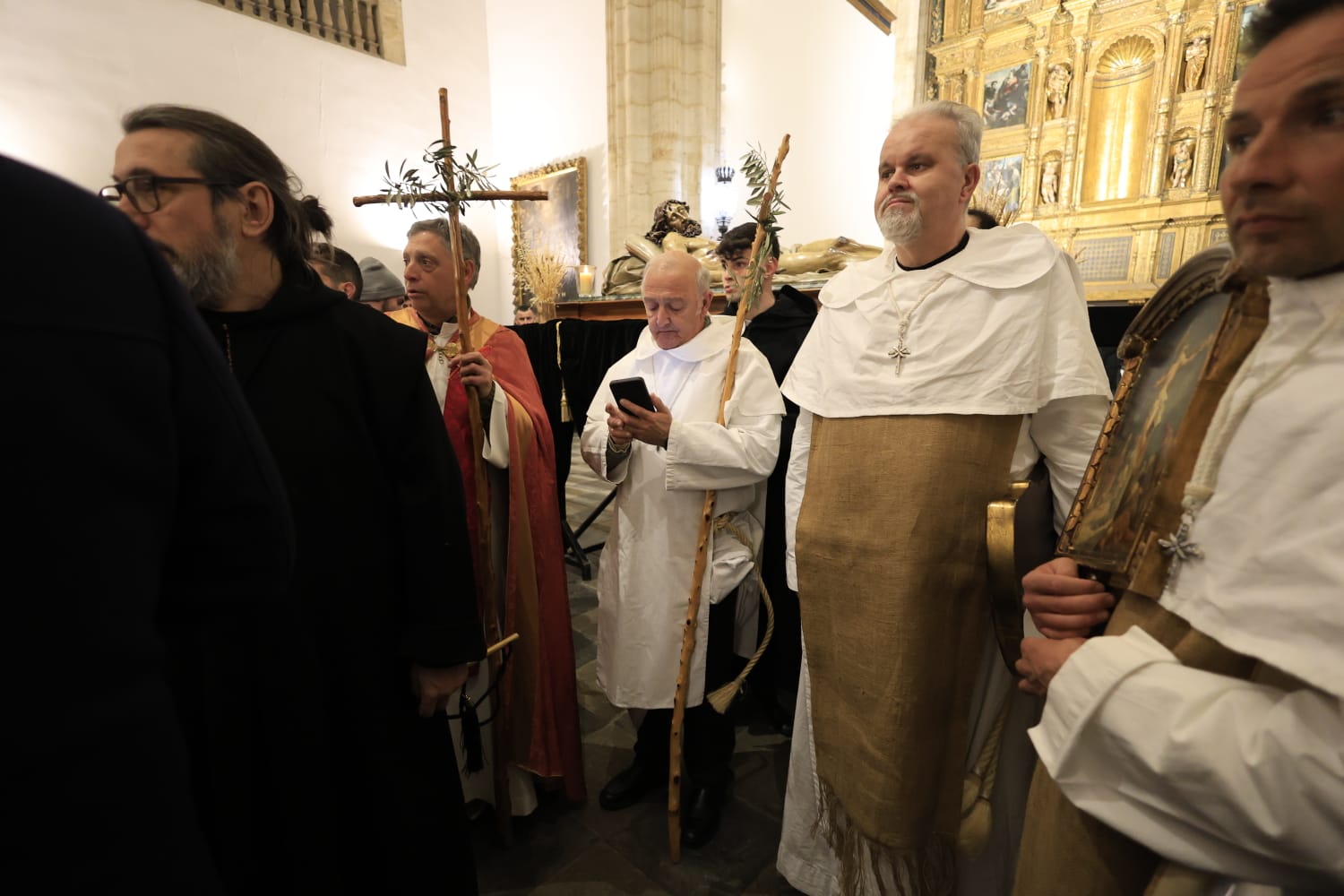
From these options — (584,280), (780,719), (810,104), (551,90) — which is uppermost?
(551,90)

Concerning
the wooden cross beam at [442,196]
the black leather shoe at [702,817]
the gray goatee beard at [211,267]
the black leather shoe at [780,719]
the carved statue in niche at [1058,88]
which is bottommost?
the black leather shoe at [780,719]

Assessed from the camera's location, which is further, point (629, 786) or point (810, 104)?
point (810, 104)

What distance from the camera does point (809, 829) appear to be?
1923mm

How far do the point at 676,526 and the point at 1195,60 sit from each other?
10246 mm

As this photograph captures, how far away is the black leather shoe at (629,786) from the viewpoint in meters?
2.38

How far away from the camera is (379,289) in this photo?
12.5ft

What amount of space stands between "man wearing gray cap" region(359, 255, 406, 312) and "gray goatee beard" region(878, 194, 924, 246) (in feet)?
10.1

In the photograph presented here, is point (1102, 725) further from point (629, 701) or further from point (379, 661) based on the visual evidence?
point (629, 701)

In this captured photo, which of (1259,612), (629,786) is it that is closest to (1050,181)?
(629,786)

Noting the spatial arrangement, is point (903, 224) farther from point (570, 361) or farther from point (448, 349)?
point (570, 361)

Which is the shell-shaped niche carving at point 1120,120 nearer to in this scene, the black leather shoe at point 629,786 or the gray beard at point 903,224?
the gray beard at point 903,224

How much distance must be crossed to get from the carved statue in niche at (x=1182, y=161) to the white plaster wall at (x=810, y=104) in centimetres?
438

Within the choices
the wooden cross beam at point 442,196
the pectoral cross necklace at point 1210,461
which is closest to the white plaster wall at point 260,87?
the wooden cross beam at point 442,196

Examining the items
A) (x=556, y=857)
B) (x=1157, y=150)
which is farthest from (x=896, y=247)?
(x=1157, y=150)
